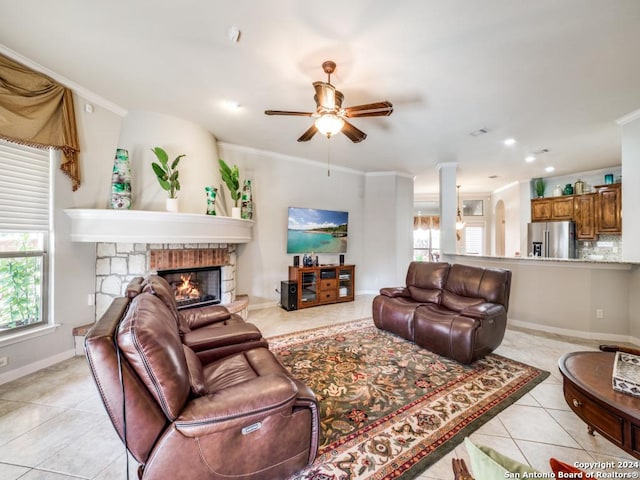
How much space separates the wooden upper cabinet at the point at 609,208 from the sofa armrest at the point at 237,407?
6.61 m

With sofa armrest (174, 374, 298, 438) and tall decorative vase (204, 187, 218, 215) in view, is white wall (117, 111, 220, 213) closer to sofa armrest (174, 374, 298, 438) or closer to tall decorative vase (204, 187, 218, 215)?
tall decorative vase (204, 187, 218, 215)

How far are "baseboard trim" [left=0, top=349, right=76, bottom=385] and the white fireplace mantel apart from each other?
1213mm

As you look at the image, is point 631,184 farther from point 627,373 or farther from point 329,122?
point 329,122

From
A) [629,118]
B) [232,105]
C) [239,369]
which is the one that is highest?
[232,105]

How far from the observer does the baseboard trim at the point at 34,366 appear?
237cm

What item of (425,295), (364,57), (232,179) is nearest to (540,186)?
(425,295)

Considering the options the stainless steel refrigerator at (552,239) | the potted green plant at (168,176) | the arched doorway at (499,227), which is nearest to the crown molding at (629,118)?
the stainless steel refrigerator at (552,239)

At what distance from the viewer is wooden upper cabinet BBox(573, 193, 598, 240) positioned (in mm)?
5191

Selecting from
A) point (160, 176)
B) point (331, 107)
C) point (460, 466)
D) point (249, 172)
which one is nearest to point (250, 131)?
point (249, 172)

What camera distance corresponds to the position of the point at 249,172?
4770 millimetres

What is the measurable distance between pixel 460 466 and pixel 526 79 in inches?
130

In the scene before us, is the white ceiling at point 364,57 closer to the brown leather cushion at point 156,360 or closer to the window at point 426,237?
the brown leather cushion at point 156,360

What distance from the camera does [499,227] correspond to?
26.5 feet

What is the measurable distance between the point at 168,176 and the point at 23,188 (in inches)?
50.7
